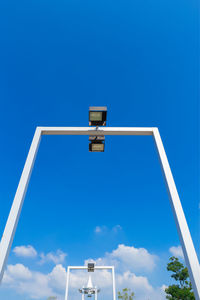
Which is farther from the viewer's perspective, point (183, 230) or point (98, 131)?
point (98, 131)

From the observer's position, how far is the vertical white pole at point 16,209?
197cm

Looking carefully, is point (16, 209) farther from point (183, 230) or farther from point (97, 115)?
point (183, 230)

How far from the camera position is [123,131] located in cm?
306

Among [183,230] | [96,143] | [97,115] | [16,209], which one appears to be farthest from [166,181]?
[16,209]

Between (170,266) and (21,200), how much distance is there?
86.2 ft

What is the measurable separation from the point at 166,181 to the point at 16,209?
1.72 meters

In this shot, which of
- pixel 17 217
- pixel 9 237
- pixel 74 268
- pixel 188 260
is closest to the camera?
pixel 188 260

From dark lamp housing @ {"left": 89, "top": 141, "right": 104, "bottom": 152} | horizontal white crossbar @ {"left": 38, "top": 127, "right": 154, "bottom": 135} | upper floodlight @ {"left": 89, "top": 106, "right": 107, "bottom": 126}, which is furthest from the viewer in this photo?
dark lamp housing @ {"left": 89, "top": 141, "right": 104, "bottom": 152}

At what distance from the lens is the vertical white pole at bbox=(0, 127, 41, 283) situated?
6.48ft

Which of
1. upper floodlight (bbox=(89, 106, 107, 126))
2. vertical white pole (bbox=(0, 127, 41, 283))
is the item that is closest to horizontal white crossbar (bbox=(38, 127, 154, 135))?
upper floodlight (bbox=(89, 106, 107, 126))

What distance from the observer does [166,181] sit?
2510mm

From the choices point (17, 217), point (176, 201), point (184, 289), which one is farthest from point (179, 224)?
point (184, 289)

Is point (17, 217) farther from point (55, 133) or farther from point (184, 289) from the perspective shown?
point (184, 289)

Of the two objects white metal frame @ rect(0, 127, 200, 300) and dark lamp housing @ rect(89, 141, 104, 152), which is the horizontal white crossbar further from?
dark lamp housing @ rect(89, 141, 104, 152)
